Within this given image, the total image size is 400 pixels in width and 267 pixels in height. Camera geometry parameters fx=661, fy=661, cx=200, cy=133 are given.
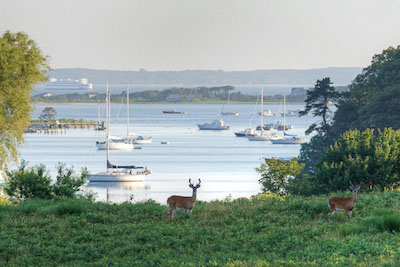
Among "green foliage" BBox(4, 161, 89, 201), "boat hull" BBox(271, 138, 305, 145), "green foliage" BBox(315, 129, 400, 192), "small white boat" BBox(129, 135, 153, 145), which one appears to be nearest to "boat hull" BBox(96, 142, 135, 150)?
"small white boat" BBox(129, 135, 153, 145)

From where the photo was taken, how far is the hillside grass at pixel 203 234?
1041 centimetres

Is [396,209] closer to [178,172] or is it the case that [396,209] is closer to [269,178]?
[269,178]

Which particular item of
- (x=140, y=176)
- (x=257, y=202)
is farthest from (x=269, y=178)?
(x=140, y=176)

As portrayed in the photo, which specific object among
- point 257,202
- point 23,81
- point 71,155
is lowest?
point 71,155

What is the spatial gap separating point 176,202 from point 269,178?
22211 millimetres

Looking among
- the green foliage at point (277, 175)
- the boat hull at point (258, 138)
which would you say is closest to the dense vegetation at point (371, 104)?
the green foliage at point (277, 175)

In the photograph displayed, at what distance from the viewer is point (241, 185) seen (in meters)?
65.1

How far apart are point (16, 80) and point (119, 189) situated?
3723 centimetres

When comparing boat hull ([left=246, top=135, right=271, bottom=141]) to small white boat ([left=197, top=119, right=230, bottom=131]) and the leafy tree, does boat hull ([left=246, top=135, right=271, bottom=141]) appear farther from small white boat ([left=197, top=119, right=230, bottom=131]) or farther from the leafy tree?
the leafy tree

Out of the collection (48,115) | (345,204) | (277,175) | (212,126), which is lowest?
(212,126)

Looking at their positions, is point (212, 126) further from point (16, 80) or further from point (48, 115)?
point (16, 80)

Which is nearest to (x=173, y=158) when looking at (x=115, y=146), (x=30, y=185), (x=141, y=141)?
(x=115, y=146)

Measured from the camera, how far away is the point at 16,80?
2814 centimetres

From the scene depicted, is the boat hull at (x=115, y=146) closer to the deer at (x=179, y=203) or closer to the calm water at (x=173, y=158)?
the calm water at (x=173, y=158)
